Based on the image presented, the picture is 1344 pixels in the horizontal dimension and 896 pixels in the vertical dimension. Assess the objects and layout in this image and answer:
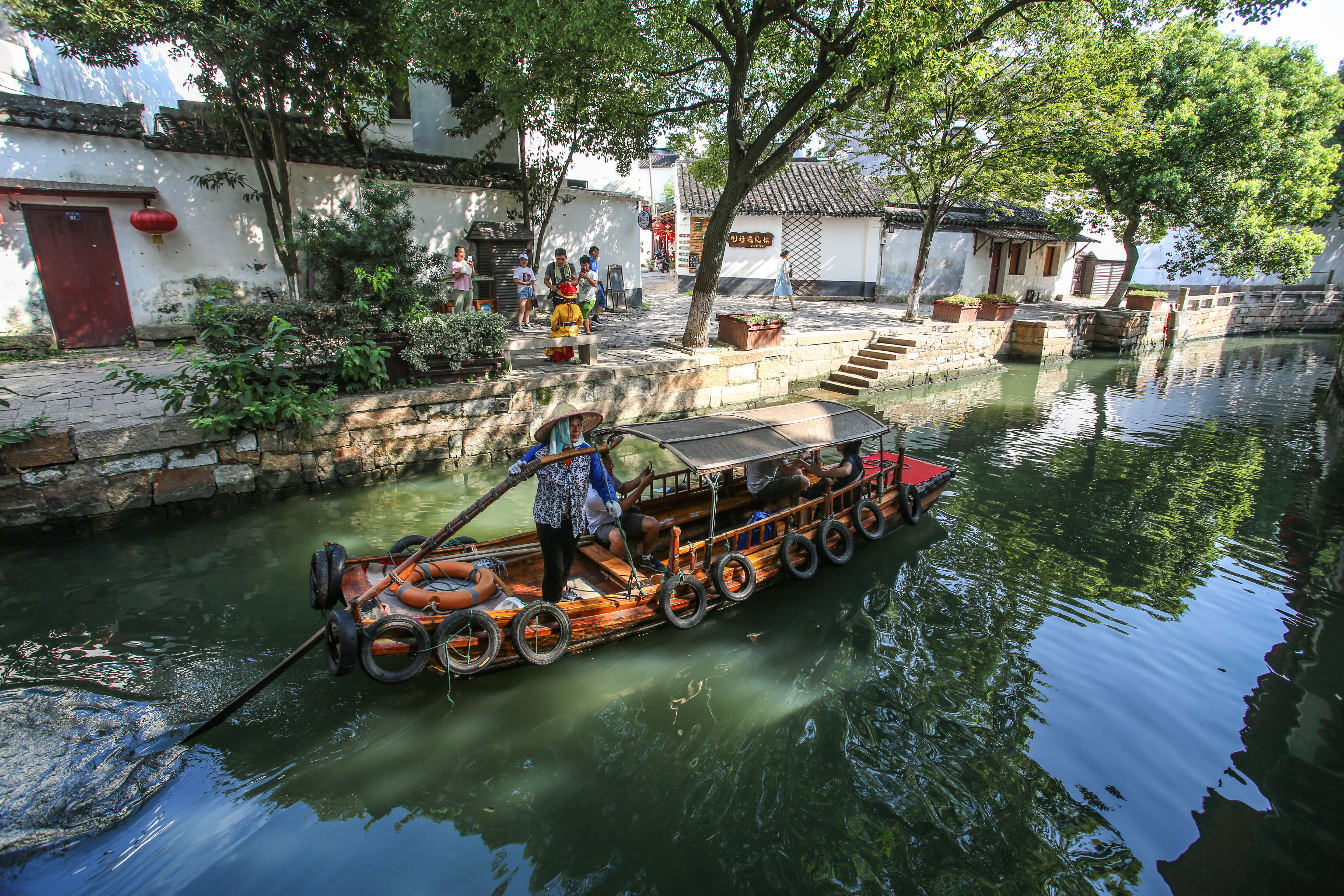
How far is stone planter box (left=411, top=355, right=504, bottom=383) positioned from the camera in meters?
Result: 9.20

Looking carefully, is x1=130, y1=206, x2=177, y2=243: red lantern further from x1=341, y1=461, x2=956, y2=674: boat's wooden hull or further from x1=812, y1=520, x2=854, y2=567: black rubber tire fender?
x1=812, y1=520, x2=854, y2=567: black rubber tire fender

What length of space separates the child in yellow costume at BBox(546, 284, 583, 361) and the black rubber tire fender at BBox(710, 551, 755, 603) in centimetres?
593

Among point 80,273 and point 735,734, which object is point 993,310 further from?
point 80,273

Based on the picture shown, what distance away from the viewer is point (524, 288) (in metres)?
13.0

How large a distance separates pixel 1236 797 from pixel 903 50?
26.9ft

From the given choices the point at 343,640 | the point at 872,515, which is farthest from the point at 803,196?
the point at 343,640

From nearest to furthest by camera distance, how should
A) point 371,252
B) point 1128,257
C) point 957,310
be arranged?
point 371,252
point 957,310
point 1128,257

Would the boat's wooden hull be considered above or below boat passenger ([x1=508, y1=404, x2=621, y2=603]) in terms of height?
below

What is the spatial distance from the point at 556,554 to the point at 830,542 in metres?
3.02

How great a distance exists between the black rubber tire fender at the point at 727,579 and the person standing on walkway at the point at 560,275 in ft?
22.9

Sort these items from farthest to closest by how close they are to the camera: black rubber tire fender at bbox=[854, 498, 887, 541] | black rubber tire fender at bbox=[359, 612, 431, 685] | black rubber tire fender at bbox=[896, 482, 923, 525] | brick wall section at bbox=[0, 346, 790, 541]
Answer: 1. black rubber tire fender at bbox=[896, 482, 923, 525]
2. brick wall section at bbox=[0, 346, 790, 541]
3. black rubber tire fender at bbox=[854, 498, 887, 541]
4. black rubber tire fender at bbox=[359, 612, 431, 685]

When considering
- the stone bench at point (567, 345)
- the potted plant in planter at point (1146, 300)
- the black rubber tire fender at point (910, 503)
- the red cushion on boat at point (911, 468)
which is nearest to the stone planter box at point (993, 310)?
the potted plant in planter at point (1146, 300)

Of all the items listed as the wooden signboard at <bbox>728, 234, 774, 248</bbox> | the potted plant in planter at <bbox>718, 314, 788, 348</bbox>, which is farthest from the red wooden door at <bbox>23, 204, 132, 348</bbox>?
the wooden signboard at <bbox>728, 234, 774, 248</bbox>

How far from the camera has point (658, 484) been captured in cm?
883
